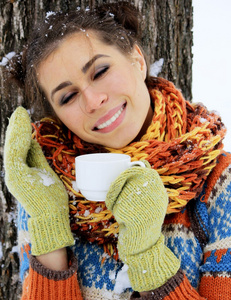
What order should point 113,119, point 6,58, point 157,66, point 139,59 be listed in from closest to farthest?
point 113,119
point 139,59
point 6,58
point 157,66

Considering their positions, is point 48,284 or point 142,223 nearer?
point 142,223

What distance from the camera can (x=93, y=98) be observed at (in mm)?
1352

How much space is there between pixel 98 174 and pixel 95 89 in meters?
0.42

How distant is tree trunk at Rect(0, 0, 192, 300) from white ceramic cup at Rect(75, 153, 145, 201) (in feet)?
2.85

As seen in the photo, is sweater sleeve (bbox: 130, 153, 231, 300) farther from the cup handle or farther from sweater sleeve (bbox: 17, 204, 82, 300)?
the cup handle

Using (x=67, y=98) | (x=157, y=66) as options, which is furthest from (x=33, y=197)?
(x=157, y=66)

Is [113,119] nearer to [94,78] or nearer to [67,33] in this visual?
[94,78]

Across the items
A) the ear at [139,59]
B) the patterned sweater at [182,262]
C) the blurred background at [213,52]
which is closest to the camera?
the patterned sweater at [182,262]

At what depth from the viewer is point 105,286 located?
142 centimetres

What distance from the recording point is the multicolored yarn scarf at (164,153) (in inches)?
54.1

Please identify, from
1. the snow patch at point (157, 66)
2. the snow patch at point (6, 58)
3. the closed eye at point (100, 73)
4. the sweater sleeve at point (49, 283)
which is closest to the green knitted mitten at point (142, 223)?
the sweater sleeve at point (49, 283)

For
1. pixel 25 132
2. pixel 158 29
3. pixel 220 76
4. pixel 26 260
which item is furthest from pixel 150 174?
pixel 220 76

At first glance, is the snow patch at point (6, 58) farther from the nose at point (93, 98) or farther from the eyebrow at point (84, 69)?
the nose at point (93, 98)

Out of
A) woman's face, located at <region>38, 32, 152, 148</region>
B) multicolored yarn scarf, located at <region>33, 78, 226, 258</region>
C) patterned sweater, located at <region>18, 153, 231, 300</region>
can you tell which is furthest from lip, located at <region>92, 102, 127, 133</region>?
patterned sweater, located at <region>18, 153, 231, 300</region>
